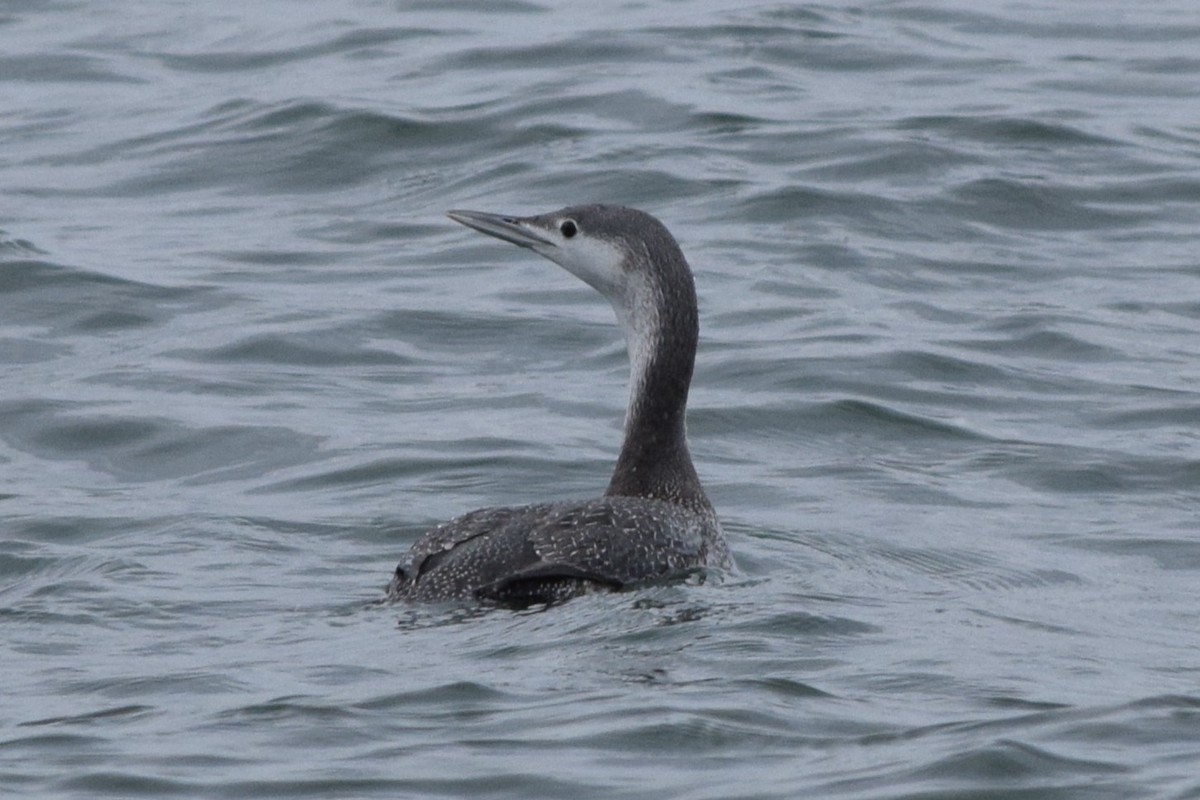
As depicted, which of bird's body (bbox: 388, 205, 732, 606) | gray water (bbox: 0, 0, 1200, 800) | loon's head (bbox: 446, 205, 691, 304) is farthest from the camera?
loon's head (bbox: 446, 205, 691, 304)

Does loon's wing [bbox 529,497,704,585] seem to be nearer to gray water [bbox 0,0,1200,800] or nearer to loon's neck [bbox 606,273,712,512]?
gray water [bbox 0,0,1200,800]

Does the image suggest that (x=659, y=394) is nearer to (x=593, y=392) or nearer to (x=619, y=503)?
(x=619, y=503)

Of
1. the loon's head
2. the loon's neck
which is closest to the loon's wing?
the loon's neck

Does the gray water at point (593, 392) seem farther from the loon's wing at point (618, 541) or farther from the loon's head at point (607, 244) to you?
the loon's head at point (607, 244)

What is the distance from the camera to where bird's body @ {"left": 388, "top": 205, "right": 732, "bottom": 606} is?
22.1 ft

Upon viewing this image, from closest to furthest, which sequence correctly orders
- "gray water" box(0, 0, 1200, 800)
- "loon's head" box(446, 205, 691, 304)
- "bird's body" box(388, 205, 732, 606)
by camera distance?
"gray water" box(0, 0, 1200, 800) < "bird's body" box(388, 205, 732, 606) < "loon's head" box(446, 205, 691, 304)

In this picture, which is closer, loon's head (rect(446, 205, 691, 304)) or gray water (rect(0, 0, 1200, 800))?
gray water (rect(0, 0, 1200, 800))

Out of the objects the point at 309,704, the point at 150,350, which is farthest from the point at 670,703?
the point at 150,350

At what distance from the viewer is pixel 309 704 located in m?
5.85

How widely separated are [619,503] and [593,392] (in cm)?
316

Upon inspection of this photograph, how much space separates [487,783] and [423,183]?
338 inches

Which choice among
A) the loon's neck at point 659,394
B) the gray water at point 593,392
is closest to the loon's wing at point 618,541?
the gray water at point 593,392

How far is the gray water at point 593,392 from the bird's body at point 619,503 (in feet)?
0.46

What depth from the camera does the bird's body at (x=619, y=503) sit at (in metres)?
6.72
